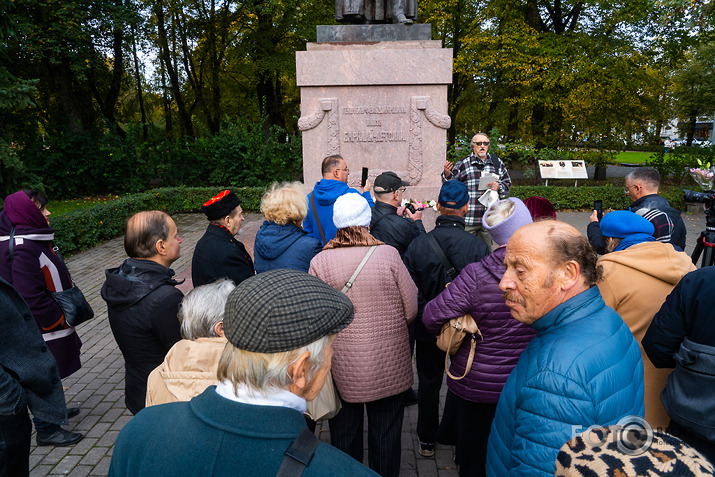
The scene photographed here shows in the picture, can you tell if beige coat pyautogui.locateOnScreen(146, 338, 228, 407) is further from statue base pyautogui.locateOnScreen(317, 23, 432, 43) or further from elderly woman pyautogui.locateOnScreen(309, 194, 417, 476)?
statue base pyautogui.locateOnScreen(317, 23, 432, 43)

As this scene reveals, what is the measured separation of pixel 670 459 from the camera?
79 cm

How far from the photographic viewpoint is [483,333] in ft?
8.33

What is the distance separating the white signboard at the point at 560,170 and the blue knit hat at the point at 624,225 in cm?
1232

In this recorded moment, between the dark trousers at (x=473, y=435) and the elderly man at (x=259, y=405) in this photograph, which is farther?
the dark trousers at (x=473, y=435)

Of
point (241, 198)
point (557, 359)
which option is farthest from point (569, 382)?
point (241, 198)

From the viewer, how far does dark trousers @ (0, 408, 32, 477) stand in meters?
2.33

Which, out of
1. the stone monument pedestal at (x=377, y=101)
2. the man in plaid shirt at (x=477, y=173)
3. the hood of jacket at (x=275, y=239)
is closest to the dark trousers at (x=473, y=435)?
the hood of jacket at (x=275, y=239)

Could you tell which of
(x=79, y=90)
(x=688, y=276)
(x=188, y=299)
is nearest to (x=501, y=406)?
(x=688, y=276)

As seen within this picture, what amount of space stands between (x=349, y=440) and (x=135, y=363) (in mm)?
1378

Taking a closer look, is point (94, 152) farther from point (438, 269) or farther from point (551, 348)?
point (551, 348)

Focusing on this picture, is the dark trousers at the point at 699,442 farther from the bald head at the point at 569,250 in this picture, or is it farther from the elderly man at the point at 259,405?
the elderly man at the point at 259,405

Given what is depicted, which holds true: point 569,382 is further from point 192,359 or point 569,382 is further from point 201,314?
point 201,314

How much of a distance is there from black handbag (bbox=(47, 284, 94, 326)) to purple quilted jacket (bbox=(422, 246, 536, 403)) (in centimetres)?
275

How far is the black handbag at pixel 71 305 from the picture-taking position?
3625 millimetres
